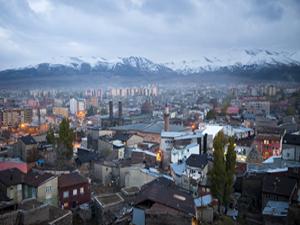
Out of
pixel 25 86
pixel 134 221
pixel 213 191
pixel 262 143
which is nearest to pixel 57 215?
pixel 134 221

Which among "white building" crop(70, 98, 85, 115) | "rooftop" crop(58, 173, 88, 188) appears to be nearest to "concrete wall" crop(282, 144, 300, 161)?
"rooftop" crop(58, 173, 88, 188)

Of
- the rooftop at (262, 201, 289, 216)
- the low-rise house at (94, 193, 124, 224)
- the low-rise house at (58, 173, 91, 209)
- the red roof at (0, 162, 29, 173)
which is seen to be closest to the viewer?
the rooftop at (262, 201, 289, 216)

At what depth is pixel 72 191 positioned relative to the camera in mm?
15469

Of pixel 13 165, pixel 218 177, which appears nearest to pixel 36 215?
pixel 218 177

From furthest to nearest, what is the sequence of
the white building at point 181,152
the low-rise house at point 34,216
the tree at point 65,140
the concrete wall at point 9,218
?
1. the white building at point 181,152
2. the tree at point 65,140
3. the low-rise house at point 34,216
4. the concrete wall at point 9,218

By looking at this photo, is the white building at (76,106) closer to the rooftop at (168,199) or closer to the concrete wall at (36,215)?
the concrete wall at (36,215)

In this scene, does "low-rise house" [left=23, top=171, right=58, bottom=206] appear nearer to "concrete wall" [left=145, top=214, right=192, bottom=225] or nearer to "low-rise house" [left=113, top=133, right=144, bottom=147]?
"concrete wall" [left=145, top=214, right=192, bottom=225]

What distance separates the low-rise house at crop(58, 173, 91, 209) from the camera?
595 inches

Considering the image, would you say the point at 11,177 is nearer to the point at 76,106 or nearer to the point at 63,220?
the point at 63,220

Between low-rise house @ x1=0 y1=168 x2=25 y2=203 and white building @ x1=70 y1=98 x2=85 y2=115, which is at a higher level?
low-rise house @ x1=0 y1=168 x2=25 y2=203

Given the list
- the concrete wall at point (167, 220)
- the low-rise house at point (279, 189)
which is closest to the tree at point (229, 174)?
the low-rise house at point (279, 189)

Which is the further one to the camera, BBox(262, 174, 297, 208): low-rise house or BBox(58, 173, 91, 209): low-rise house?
BBox(58, 173, 91, 209): low-rise house

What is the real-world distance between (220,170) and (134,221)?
519 centimetres

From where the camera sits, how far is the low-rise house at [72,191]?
15.1 metres
